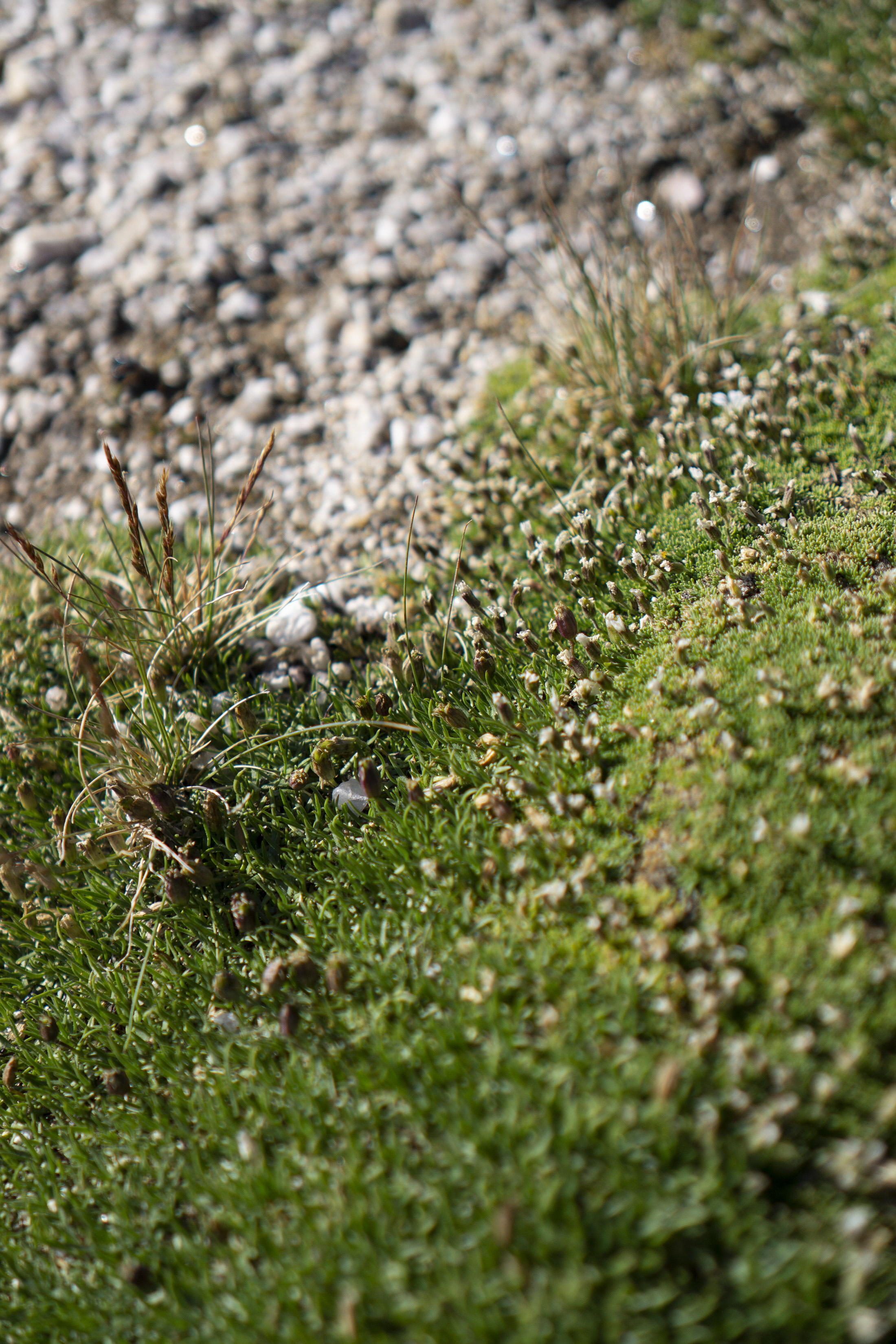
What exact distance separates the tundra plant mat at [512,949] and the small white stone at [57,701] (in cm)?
6

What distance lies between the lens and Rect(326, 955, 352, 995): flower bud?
234cm

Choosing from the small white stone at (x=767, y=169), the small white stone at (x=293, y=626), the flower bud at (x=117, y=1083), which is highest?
the small white stone at (x=767, y=169)

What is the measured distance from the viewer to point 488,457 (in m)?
4.16

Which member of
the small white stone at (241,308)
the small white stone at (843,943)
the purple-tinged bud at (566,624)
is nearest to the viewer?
the small white stone at (843,943)

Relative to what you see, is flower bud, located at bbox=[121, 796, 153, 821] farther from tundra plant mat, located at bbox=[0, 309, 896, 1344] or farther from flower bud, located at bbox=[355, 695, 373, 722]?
flower bud, located at bbox=[355, 695, 373, 722]

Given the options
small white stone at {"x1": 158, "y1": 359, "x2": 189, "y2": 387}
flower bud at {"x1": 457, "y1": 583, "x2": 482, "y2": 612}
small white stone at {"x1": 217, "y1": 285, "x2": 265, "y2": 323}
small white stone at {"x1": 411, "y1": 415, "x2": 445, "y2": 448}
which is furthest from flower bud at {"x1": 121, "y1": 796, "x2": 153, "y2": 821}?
small white stone at {"x1": 217, "y1": 285, "x2": 265, "y2": 323}

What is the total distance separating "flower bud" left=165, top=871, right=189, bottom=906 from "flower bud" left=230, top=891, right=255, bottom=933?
0.46ft

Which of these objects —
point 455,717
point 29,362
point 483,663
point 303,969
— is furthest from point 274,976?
point 29,362

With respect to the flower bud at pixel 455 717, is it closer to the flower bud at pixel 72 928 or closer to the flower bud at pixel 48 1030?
the flower bud at pixel 72 928

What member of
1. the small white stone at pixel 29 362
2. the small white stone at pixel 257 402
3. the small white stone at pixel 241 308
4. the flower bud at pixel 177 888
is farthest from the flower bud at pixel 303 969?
the small white stone at pixel 29 362

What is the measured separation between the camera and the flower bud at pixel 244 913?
2643 millimetres

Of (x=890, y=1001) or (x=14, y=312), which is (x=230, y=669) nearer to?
(x=890, y=1001)

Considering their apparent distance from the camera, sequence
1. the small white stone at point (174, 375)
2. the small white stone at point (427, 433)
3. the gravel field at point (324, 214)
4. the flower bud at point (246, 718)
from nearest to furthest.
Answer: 1. the flower bud at point (246, 718)
2. the small white stone at point (427, 433)
3. the gravel field at point (324, 214)
4. the small white stone at point (174, 375)

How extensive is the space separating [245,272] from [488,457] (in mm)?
2524
